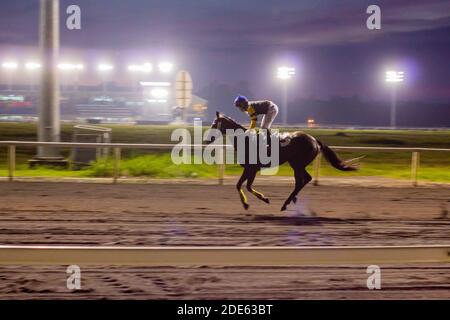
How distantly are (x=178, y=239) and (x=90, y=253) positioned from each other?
295 centimetres

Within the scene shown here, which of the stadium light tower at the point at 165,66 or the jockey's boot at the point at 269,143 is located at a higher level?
the stadium light tower at the point at 165,66

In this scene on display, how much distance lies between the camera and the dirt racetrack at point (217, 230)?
4.66 m

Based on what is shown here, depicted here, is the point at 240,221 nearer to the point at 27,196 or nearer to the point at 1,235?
the point at 1,235

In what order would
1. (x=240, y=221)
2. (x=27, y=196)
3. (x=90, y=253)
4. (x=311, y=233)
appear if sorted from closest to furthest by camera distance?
(x=90, y=253) < (x=311, y=233) < (x=240, y=221) < (x=27, y=196)

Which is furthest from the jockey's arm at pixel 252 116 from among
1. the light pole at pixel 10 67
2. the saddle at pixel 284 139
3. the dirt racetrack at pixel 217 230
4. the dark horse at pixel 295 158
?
the light pole at pixel 10 67

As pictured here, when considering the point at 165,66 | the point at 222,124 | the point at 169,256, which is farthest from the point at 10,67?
the point at 169,256

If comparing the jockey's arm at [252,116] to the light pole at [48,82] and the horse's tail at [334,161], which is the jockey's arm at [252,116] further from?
the light pole at [48,82]

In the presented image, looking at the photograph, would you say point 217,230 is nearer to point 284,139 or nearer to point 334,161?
point 284,139

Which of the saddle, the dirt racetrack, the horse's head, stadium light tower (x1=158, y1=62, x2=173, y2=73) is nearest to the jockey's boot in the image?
the saddle

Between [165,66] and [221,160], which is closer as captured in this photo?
[221,160]

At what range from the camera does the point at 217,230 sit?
23.9 feet

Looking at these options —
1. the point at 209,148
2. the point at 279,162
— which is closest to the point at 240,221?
the point at 279,162

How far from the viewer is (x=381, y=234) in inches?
287

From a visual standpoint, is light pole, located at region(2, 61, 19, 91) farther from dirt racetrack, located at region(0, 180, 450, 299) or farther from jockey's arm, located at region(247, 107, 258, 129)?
jockey's arm, located at region(247, 107, 258, 129)
